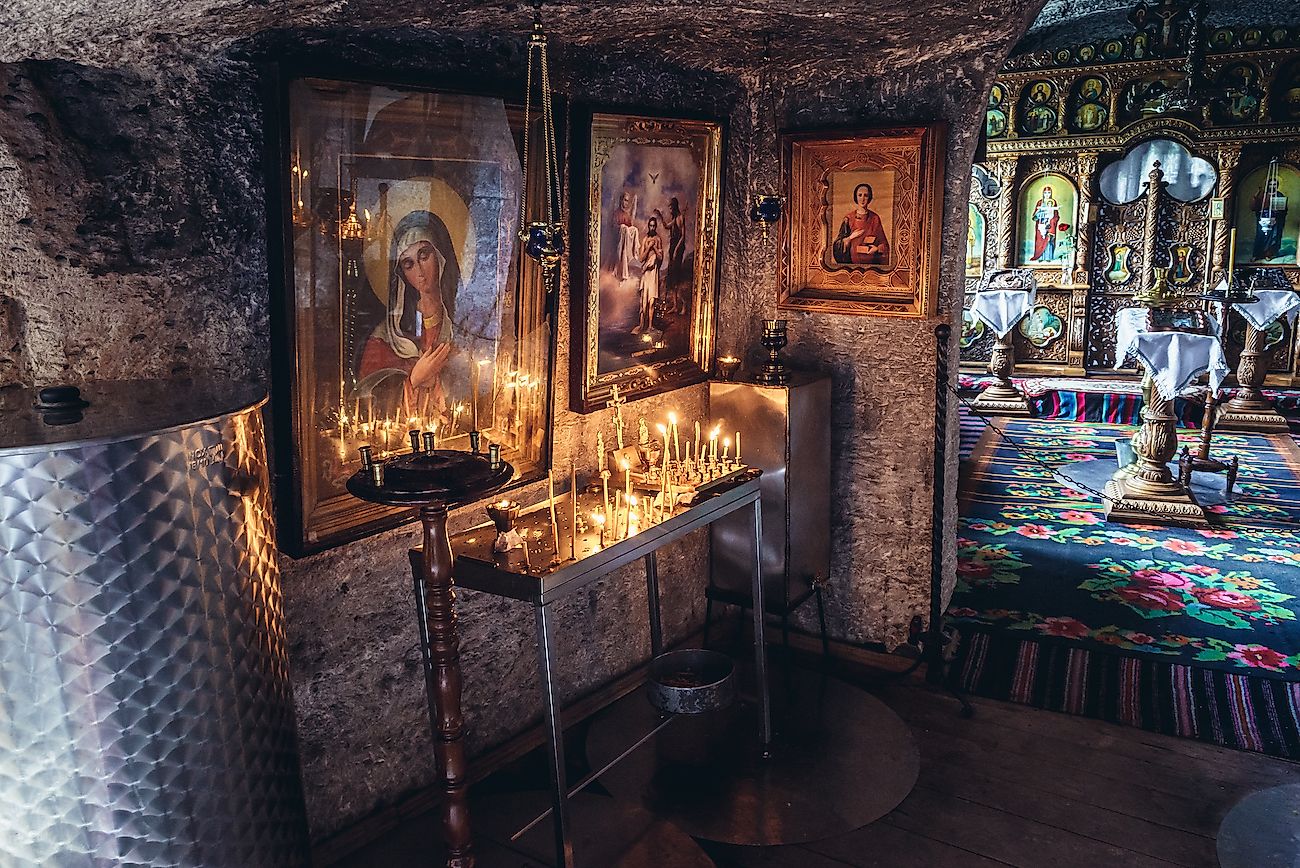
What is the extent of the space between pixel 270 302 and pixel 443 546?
2.75ft

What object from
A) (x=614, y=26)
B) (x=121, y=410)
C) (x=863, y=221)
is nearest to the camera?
(x=121, y=410)

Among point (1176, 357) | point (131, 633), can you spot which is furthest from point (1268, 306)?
point (131, 633)

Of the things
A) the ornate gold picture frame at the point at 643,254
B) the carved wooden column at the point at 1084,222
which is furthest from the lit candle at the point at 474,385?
the carved wooden column at the point at 1084,222

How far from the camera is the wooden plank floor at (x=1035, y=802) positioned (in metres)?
3.40

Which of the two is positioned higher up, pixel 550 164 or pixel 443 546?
pixel 550 164

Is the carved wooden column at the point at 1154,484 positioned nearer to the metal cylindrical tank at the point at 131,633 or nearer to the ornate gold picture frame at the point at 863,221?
the ornate gold picture frame at the point at 863,221

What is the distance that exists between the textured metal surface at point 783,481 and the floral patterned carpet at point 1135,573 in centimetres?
123

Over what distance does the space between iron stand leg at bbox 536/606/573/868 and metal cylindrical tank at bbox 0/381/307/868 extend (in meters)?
0.81

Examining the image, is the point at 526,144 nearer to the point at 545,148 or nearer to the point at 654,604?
the point at 545,148

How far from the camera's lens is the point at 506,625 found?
12.8 ft

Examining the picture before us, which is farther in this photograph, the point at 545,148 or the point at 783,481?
the point at 783,481

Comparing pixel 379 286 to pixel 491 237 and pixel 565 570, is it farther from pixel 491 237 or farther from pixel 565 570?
pixel 565 570

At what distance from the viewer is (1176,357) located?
737 centimetres

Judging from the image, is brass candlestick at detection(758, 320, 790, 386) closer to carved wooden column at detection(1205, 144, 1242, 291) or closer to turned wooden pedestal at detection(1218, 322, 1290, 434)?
turned wooden pedestal at detection(1218, 322, 1290, 434)
